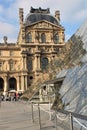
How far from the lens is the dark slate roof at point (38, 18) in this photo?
3459 inches

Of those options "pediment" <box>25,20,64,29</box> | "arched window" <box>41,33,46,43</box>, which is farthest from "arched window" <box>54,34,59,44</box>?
"arched window" <box>41,33,46,43</box>

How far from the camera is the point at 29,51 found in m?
85.2

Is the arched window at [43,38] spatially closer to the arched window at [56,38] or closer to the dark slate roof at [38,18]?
the arched window at [56,38]

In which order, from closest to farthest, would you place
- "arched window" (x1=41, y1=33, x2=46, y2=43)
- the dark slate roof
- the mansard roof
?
"arched window" (x1=41, y1=33, x2=46, y2=43) < the dark slate roof < the mansard roof

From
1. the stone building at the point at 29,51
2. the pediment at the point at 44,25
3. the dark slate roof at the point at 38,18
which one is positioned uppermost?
the dark slate roof at the point at 38,18

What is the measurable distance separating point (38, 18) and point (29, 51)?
9515 millimetres

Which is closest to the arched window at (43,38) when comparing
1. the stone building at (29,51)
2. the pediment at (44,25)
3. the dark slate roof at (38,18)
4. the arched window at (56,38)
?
the stone building at (29,51)

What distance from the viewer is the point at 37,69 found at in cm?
8312

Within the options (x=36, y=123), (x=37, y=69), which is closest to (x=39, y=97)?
(x=36, y=123)

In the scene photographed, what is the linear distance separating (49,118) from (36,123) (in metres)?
1.02

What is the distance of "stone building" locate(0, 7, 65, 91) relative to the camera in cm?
8394

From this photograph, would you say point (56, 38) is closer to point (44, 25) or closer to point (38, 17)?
point (44, 25)

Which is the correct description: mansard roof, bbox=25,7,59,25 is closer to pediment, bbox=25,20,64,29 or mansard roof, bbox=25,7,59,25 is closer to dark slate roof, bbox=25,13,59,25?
dark slate roof, bbox=25,13,59,25

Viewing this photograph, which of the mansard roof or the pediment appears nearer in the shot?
the pediment
